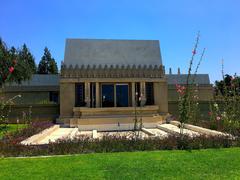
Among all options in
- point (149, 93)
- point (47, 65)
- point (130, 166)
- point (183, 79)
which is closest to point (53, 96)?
point (149, 93)

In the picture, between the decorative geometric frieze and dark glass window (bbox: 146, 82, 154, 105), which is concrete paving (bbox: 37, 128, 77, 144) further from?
dark glass window (bbox: 146, 82, 154, 105)

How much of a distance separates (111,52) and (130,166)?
1982 cm

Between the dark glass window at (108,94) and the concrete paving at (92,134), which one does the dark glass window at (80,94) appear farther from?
the concrete paving at (92,134)

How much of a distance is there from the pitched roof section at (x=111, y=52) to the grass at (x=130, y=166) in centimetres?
1703

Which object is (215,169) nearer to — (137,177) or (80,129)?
(137,177)

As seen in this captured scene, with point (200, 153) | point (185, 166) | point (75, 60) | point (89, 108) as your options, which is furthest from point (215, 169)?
point (75, 60)

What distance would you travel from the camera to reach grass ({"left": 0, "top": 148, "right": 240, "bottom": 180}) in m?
6.08

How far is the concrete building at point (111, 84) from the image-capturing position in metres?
21.6

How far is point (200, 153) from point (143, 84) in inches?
637

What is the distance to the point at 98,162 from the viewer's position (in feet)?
23.4

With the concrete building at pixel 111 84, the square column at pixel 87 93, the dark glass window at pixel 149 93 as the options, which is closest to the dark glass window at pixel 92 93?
the concrete building at pixel 111 84

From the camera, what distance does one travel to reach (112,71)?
23547mm

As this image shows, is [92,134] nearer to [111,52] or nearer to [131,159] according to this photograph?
[131,159]

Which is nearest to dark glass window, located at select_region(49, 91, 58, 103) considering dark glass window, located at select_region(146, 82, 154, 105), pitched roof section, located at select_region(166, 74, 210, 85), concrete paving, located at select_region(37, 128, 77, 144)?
dark glass window, located at select_region(146, 82, 154, 105)
